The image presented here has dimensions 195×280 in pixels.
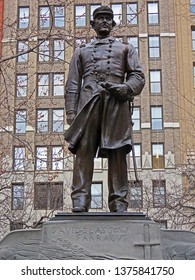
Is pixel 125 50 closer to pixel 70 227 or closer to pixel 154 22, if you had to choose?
pixel 70 227

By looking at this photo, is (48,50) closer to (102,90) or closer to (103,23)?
(103,23)

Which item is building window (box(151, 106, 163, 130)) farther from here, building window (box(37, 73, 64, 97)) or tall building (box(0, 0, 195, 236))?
building window (box(37, 73, 64, 97))

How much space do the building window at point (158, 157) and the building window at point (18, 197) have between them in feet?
31.1

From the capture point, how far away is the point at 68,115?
7.48 m

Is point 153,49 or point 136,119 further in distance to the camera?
point 153,49

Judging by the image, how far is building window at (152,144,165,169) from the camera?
3712 cm

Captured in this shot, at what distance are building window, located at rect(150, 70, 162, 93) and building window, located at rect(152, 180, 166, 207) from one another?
795 cm

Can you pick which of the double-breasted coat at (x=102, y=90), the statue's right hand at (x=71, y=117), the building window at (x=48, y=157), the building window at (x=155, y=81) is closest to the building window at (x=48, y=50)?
the building window at (x=48, y=157)

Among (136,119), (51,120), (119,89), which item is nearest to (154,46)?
(136,119)

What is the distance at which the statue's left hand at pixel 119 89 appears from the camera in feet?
23.7

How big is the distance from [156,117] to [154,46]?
550 centimetres

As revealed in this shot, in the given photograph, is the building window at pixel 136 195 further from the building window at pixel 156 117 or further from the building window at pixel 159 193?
the building window at pixel 156 117

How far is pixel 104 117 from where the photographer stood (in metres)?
7.41
